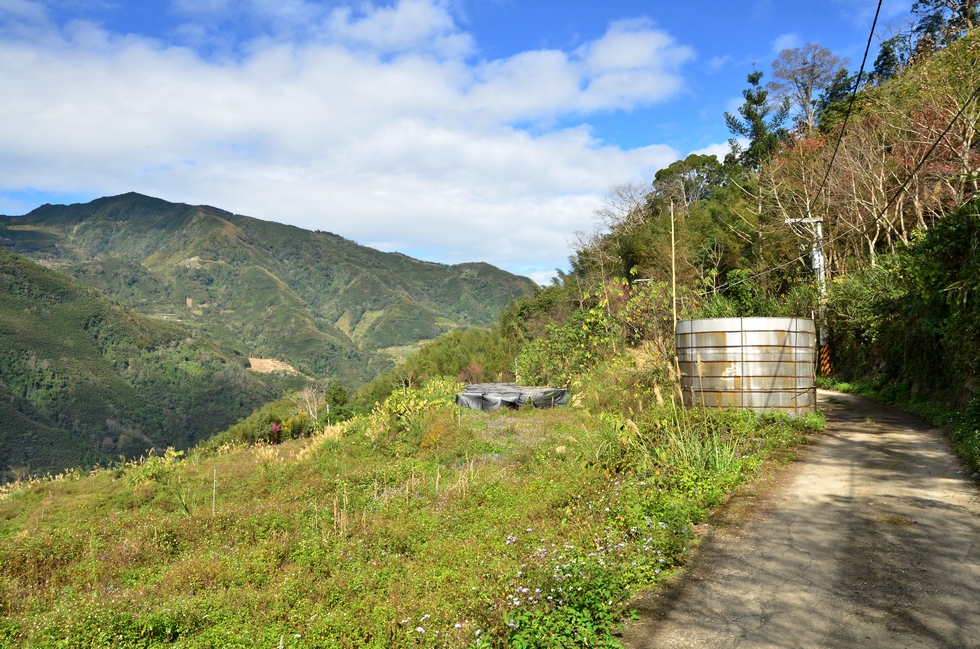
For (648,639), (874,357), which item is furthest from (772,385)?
(874,357)

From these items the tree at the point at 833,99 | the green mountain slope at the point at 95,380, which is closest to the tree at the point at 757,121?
the tree at the point at 833,99

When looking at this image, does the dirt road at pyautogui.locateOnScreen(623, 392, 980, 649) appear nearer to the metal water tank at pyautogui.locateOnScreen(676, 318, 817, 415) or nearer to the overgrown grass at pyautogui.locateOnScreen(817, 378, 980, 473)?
the overgrown grass at pyautogui.locateOnScreen(817, 378, 980, 473)

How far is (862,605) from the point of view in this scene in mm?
4027

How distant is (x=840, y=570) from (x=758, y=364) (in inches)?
240

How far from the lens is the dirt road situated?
374 centimetres

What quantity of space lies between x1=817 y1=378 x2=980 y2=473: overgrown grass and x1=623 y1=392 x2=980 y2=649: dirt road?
30 cm

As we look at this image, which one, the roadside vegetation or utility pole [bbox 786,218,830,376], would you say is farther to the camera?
utility pole [bbox 786,218,830,376]

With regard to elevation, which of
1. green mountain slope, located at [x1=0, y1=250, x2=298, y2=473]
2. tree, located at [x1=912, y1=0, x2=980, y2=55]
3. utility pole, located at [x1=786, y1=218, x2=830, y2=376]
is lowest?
green mountain slope, located at [x1=0, y1=250, x2=298, y2=473]

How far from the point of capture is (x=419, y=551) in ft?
20.6

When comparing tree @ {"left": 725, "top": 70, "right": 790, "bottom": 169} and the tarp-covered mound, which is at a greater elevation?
tree @ {"left": 725, "top": 70, "right": 790, "bottom": 169}

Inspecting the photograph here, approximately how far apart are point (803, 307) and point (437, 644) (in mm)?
20227

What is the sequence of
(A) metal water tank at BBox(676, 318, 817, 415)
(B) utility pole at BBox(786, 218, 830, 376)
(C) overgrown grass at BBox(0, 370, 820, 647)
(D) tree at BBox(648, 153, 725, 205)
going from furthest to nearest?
1. (D) tree at BBox(648, 153, 725, 205)
2. (B) utility pole at BBox(786, 218, 830, 376)
3. (A) metal water tank at BBox(676, 318, 817, 415)
4. (C) overgrown grass at BBox(0, 370, 820, 647)

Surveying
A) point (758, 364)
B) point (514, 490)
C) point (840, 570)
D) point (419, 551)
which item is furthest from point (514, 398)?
point (840, 570)

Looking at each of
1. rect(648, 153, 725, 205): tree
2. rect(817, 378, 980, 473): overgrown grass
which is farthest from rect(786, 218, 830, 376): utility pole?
rect(648, 153, 725, 205): tree
